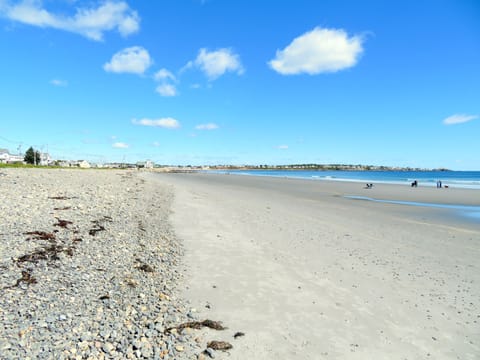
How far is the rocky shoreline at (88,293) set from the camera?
4.12 m

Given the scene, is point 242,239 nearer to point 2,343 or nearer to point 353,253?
point 353,253

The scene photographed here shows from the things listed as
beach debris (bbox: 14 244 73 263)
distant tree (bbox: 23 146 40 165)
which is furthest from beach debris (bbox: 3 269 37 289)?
distant tree (bbox: 23 146 40 165)

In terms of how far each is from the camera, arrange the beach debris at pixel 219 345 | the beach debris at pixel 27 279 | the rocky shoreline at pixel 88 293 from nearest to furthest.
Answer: the rocky shoreline at pixel 88 293 < the beach debris at pixel 219 345 < the beach debris at pixel 27 279

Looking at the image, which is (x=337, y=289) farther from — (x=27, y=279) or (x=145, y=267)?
(x=27, y=279)

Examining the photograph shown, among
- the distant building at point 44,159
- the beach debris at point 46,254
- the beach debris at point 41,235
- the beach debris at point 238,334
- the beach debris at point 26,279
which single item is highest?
the distant building at point 44,159

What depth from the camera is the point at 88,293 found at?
562cm

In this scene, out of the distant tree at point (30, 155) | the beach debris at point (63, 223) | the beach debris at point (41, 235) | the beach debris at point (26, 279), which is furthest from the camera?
the distant tree at point (30, 155)

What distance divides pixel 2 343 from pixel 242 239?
7900 mm

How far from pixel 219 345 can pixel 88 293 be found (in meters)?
2.97

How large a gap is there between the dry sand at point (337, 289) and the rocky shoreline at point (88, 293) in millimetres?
727

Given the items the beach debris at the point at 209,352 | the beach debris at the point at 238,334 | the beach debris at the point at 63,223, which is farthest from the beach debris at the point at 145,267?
the beach debris at the point at 63,223

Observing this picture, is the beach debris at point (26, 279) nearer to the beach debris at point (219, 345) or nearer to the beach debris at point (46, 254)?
the beach debris at point (46, 254)

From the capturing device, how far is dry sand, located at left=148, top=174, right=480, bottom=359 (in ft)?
15.6

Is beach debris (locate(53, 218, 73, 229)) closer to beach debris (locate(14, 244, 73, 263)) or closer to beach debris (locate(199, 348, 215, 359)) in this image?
beach debris (locate(14, 244, 73, 263))
